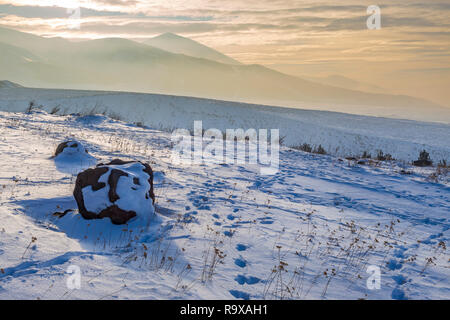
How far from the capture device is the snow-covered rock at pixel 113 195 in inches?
191

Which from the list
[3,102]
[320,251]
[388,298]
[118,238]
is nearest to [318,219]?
[320,251]

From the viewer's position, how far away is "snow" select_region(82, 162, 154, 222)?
4.86 m

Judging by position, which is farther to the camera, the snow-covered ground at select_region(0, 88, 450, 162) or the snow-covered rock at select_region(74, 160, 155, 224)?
the snow-covered ground at select_region(0, 88, 450, 162)

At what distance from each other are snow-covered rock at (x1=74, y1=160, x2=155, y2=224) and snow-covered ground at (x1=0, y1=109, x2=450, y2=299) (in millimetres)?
179

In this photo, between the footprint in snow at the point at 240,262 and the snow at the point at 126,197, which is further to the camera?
the snow at the point at 126,197

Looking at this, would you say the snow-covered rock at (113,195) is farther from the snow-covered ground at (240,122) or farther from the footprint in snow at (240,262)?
the snow-covered ground at (240,122)

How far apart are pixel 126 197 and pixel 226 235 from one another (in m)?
1.56

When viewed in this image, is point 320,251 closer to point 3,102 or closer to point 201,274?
point 201,274

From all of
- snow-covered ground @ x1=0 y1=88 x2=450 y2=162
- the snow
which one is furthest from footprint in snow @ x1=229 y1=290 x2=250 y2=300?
snow-covered ground @ x1=0 y1=88 x2=450 y2=162

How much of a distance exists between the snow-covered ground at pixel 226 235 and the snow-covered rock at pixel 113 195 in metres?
0.18

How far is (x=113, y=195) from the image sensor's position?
4.87 m

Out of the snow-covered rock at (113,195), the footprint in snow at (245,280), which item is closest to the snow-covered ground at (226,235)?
the footprint in snow at (245,280)

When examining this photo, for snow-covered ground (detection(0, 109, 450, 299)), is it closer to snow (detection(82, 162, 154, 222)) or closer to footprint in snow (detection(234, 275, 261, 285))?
footprint in snow (detection(234, 275, 261, 285))
